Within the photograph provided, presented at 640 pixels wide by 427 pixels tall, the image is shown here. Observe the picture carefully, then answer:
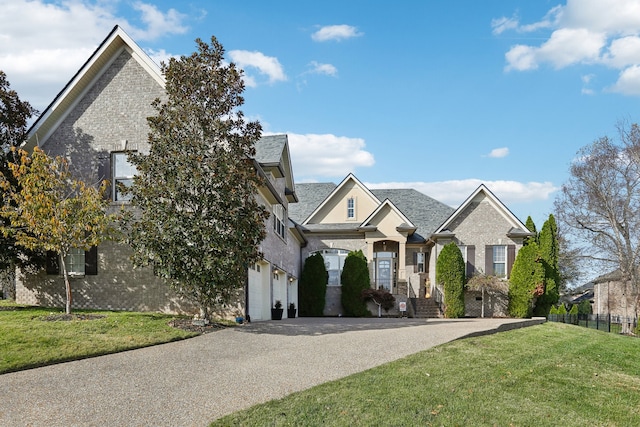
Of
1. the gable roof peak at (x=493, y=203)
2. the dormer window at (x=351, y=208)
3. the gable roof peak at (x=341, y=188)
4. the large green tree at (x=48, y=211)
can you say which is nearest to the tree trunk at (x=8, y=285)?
the large green tree at (x=48, y=211)

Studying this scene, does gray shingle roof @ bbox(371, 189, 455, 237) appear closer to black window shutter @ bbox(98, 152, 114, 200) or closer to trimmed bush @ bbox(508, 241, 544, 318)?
trimmed bush @ bbox(508, 241, 544, 318)

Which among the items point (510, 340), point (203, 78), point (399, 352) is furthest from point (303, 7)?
point (510, 340)

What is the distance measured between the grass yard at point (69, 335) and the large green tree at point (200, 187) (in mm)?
1537

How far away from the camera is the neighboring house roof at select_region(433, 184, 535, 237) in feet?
90.9

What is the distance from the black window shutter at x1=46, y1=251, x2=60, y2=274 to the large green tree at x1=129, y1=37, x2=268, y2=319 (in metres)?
5.01

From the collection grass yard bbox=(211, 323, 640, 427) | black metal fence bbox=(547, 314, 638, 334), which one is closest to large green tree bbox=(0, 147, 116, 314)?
grass yard bbox=(211, 323, 640, 427)

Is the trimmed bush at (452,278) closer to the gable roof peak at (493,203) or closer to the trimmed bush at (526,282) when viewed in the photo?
the gable roof peak at (493,203)

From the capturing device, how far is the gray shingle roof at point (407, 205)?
1228 inches

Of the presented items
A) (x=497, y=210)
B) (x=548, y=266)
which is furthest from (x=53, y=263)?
(x=548, y=266)

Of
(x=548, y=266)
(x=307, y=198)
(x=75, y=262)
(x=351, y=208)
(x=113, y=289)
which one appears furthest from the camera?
(x=307, y=198)

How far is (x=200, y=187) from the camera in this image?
14289 millimetres

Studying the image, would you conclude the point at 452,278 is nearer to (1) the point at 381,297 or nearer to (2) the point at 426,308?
(2) the point at 426,308

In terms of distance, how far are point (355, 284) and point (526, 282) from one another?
832 cm

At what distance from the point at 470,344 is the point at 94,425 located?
9.03 metres
